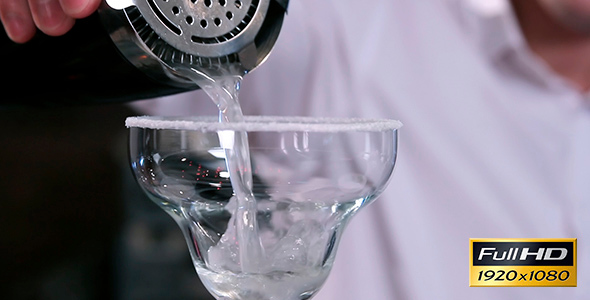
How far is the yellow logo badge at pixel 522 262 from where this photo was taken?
3.11 ft

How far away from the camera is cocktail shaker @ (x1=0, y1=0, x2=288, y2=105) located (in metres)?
0.41

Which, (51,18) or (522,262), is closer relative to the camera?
(51,18)

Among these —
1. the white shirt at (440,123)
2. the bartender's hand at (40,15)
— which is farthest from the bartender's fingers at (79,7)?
the white shirt at (440,123)

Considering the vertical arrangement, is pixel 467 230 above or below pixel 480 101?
below

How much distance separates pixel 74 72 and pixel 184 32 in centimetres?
16

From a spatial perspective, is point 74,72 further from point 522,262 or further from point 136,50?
point 522,262

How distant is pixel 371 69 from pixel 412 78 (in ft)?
0.28

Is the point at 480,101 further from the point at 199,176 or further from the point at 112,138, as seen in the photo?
the point at 199,176

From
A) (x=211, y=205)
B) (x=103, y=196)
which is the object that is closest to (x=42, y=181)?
(x=103, y=196)

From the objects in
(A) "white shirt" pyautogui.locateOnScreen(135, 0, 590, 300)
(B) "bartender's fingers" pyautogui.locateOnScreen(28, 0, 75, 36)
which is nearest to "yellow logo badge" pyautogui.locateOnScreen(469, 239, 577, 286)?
(A) "white shirt" pyautogui.locateOnScreen(135, 0, 590, 300)

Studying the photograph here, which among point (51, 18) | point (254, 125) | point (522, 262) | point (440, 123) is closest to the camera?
point (254, 125)

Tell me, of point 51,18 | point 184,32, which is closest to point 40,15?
point 51,18

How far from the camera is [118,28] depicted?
416 mm

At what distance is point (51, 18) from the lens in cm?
46
